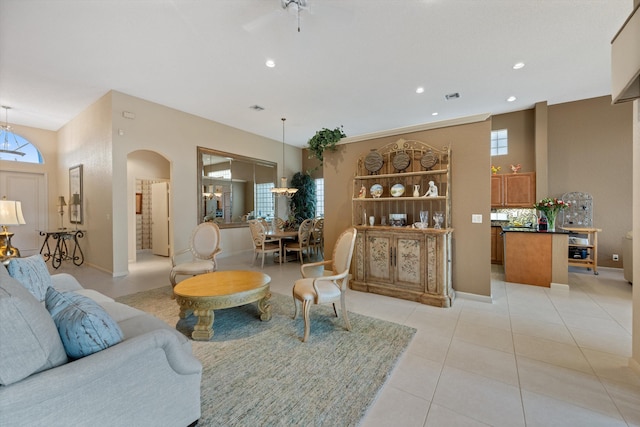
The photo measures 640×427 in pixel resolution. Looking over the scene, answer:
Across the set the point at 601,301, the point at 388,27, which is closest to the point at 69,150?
the point at 388,27

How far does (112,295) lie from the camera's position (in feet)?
12.6

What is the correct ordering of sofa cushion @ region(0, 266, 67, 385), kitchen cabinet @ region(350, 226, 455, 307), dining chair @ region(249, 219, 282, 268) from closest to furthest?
1. sofa cushion @ region(0, 266, 67, 385)
2. kitchen cabinet @ region(350, 226, 455, 307)
3. dining chair @ region(249, 219, 282, 268)

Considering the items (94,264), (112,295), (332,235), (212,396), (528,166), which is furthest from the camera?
(528,166)

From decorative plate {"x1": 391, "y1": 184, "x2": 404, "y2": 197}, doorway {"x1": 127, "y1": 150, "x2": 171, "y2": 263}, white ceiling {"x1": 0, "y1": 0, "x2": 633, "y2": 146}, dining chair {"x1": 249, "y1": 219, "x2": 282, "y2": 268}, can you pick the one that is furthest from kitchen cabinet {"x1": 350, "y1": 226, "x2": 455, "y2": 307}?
doorway {"x1": 127, "y1": 150, "x2": 171, "y2": 263}

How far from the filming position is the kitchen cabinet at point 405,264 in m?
3.39

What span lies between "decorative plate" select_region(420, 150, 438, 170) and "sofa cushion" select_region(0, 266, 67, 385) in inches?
153

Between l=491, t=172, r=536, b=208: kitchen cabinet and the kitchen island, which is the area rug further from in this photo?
l=491, t=172, r=536, b=208: kitchen cabinet

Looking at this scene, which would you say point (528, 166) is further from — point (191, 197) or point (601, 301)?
point (191, 197)

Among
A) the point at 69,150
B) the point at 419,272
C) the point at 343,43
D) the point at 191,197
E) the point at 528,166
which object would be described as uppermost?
the point at 343,43

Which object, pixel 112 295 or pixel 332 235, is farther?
pixel 332 235

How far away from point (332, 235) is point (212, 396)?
126 inches

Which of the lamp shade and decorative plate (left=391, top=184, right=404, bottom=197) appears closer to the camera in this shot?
the lamp shade

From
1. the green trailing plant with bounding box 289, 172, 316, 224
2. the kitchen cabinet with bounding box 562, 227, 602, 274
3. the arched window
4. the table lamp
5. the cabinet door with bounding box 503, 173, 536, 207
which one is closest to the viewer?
the table lamp

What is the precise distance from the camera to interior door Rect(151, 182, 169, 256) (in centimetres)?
701
